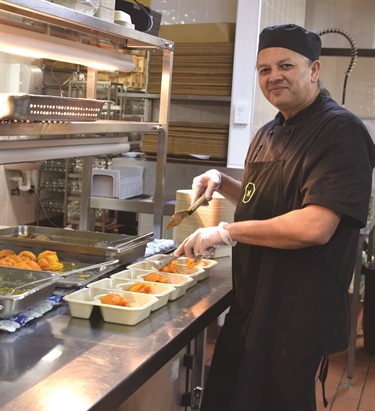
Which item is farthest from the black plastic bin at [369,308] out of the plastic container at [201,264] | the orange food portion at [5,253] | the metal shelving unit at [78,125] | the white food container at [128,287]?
the orange food portion at [5,253]

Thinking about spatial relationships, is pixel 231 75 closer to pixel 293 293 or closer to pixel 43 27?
pixel 43 27

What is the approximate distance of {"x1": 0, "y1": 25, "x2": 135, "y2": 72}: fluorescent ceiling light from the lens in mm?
2229

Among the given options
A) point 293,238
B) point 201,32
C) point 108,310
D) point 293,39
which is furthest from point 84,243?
point 201,32

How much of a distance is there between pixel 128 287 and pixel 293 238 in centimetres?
63

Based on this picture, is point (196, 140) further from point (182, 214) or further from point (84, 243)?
point (182, 214)

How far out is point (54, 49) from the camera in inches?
96.3

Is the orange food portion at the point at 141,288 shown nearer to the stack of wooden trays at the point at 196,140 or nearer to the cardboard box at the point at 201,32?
the stack of wooden trays at the point at 196,140

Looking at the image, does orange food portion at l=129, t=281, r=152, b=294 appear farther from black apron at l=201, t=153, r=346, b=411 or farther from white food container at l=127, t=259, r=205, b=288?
black apron at l=201, t=153, r=346, b=411

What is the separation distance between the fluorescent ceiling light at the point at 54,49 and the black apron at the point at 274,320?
839 millimetres

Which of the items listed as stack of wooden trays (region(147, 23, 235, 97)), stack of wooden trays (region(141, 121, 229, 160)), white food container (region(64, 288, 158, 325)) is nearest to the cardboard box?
stack of wooden trays (region(147, 23, 235, 97))

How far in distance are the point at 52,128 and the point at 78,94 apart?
5.59 m

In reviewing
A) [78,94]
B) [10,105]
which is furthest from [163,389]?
[78,94]

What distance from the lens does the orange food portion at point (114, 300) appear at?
213 cm

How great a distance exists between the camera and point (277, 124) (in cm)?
258
